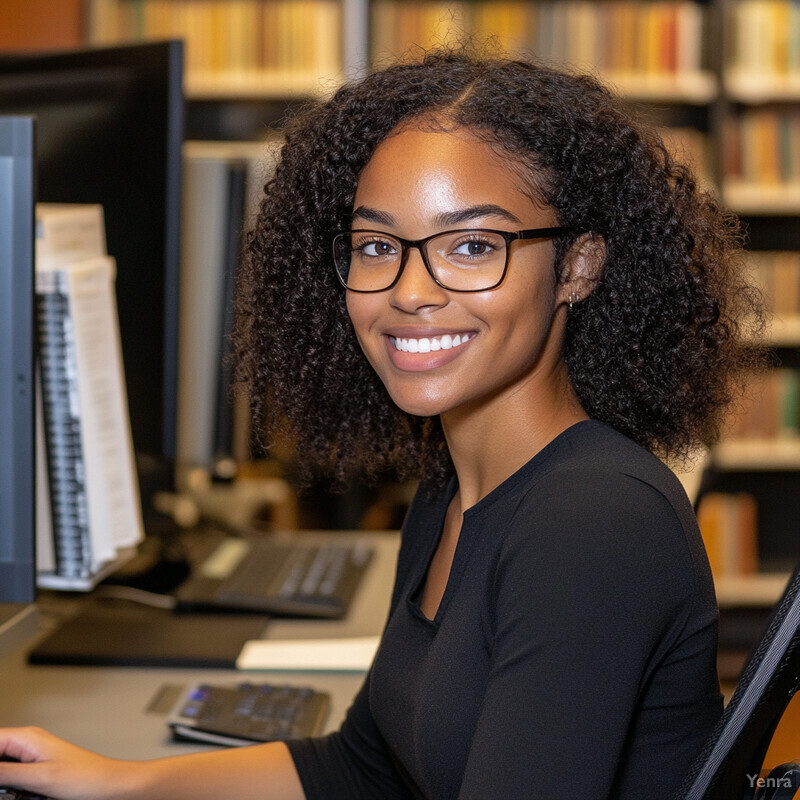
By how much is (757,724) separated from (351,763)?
1.66 ft

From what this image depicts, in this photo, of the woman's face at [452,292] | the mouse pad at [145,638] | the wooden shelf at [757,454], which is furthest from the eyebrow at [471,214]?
the wooden shelf at [757,454]

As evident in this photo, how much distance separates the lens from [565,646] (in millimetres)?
774

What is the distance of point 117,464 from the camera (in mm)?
1266

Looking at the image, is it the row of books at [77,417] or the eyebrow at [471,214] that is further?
the row of books at [77,417]

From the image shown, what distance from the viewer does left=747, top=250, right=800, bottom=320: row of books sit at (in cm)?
325

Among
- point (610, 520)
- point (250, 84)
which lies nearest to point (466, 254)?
point (610, 520)

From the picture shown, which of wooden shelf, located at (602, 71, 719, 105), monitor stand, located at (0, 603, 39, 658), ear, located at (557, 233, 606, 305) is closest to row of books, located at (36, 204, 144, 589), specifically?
monitor stand, located at (0, 603, 39, 658)

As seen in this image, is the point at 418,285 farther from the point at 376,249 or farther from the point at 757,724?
the point at 757,724

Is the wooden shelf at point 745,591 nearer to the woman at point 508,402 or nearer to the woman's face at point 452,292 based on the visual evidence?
the woman at point 508,402

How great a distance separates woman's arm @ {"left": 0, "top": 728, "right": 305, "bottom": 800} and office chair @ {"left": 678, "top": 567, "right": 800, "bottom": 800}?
1.54ft

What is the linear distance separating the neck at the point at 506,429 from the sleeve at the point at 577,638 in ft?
0.57

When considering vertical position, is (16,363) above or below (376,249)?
below

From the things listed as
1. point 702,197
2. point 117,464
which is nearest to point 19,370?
point 117,464

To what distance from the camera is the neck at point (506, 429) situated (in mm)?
1019
